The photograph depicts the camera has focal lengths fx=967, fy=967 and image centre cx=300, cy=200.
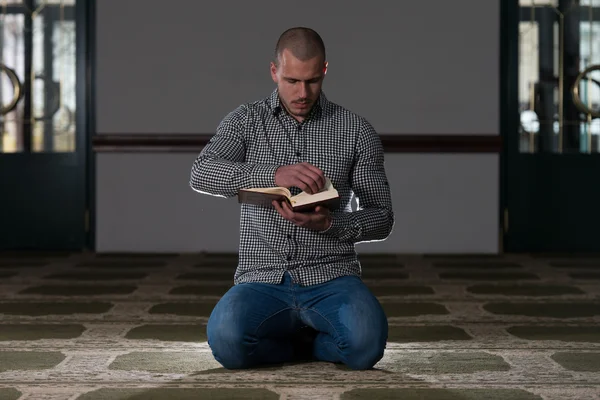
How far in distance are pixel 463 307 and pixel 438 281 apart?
2.83ft

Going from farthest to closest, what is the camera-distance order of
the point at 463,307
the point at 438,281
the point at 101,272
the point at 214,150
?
the point at 101,272, the point at 438,281, the point at 463,307, the point at 214,150

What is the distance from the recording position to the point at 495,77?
19.9ft

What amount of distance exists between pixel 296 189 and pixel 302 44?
1.31 ft

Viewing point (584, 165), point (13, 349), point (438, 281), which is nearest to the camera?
point (13, 349)

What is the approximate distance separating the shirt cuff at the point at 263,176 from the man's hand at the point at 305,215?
0.09m

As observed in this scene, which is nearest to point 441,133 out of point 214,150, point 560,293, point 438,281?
point 438,281

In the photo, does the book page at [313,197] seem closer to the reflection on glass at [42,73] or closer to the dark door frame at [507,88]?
the dark door frame at [507,88]

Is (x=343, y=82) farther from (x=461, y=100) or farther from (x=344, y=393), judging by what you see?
(x=344, y=393)

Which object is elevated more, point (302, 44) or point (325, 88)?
point (325, 88)

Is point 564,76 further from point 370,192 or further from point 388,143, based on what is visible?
point 370,192

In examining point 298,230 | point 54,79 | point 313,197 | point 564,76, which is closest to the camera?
point 313,197

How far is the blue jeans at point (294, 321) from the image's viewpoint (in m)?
2.53

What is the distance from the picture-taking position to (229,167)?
2.51 metres

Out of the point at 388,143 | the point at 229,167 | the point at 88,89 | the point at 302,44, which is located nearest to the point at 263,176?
the point at 229,167
